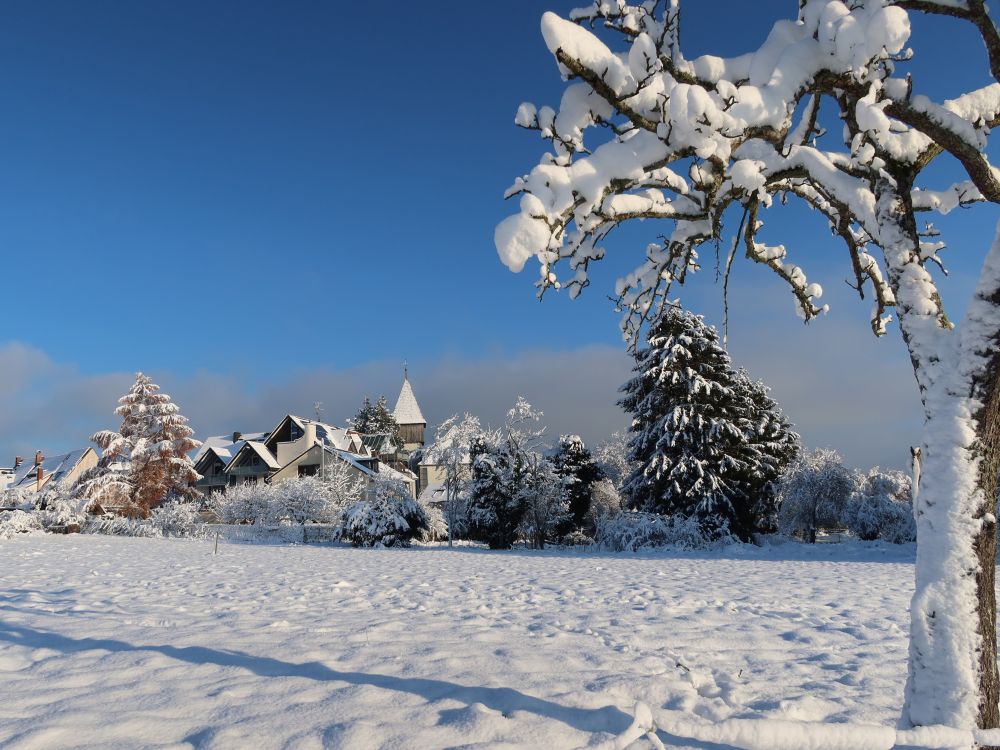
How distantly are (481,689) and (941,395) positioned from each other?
351 centimetres

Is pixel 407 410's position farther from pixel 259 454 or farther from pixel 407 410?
pixel 259 454

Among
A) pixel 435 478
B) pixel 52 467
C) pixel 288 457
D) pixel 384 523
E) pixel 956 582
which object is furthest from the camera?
pixel 52 467

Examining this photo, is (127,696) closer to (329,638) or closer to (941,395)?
(329,638)

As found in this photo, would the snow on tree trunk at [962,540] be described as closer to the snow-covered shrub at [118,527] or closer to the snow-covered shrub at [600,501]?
the snow-covered shrub at [600,501]

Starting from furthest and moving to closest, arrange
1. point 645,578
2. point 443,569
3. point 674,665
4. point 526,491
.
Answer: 1. point 526,491
2. point 443,569
3. point 645,578
4. point 674,665

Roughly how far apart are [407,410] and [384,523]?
46262mm

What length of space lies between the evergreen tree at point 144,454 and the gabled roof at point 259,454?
12000mm

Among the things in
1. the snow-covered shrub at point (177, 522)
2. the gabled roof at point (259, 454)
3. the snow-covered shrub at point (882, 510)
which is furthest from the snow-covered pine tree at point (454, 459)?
the gabled roof at point (259, 454)

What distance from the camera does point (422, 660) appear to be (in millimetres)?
5016

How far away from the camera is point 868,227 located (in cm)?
402

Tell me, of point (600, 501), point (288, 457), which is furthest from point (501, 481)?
point (288, 457)

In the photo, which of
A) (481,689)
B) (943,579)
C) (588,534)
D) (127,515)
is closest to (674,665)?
(481,689)

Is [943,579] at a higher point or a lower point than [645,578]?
higher

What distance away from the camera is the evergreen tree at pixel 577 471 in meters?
31.9
